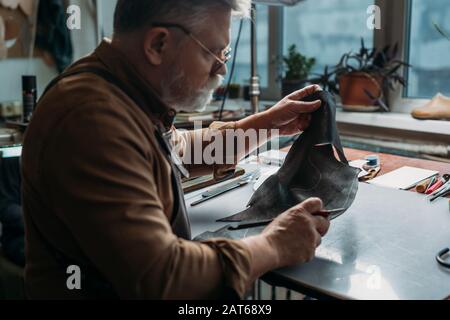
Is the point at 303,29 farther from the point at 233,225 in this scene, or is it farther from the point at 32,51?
the point at 233,225

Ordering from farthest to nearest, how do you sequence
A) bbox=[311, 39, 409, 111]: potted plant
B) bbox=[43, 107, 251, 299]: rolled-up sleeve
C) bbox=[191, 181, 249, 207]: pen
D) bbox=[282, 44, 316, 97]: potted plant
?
bbox=[282, 44, 316, 97]: potted plant → bbox=[311, 39, 409, 111]: potted plant → bbox=[191, 181, 249, 207]: pen → bbox=[43, 107, 251, 299]: rolled-up sleeve

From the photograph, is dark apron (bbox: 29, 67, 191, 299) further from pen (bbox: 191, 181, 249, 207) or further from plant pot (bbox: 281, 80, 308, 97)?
plant pot (bbox: 281, 80, 308, 97)

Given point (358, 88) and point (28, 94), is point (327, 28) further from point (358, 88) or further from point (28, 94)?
point (28, 94)

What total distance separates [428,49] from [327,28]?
19.8 inches

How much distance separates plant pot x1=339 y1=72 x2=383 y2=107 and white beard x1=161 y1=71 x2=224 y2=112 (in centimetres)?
129

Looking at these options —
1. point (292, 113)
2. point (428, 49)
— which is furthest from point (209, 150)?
point (428, 49)

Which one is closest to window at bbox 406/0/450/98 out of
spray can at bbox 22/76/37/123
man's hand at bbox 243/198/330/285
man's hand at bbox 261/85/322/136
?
man's hand at bbox 261/85/322/136

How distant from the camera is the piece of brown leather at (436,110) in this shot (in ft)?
6.17

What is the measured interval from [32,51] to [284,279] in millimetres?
1869

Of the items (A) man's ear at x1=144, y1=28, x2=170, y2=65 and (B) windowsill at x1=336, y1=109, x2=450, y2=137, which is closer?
(A) man's ear at x1=144, y1=28, x2=170, y2=65

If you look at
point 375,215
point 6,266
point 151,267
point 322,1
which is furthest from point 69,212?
point 322,1

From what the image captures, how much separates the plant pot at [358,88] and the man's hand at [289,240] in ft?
4.49

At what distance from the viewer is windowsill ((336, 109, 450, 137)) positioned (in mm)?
1853

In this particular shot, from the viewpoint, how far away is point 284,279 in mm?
796
